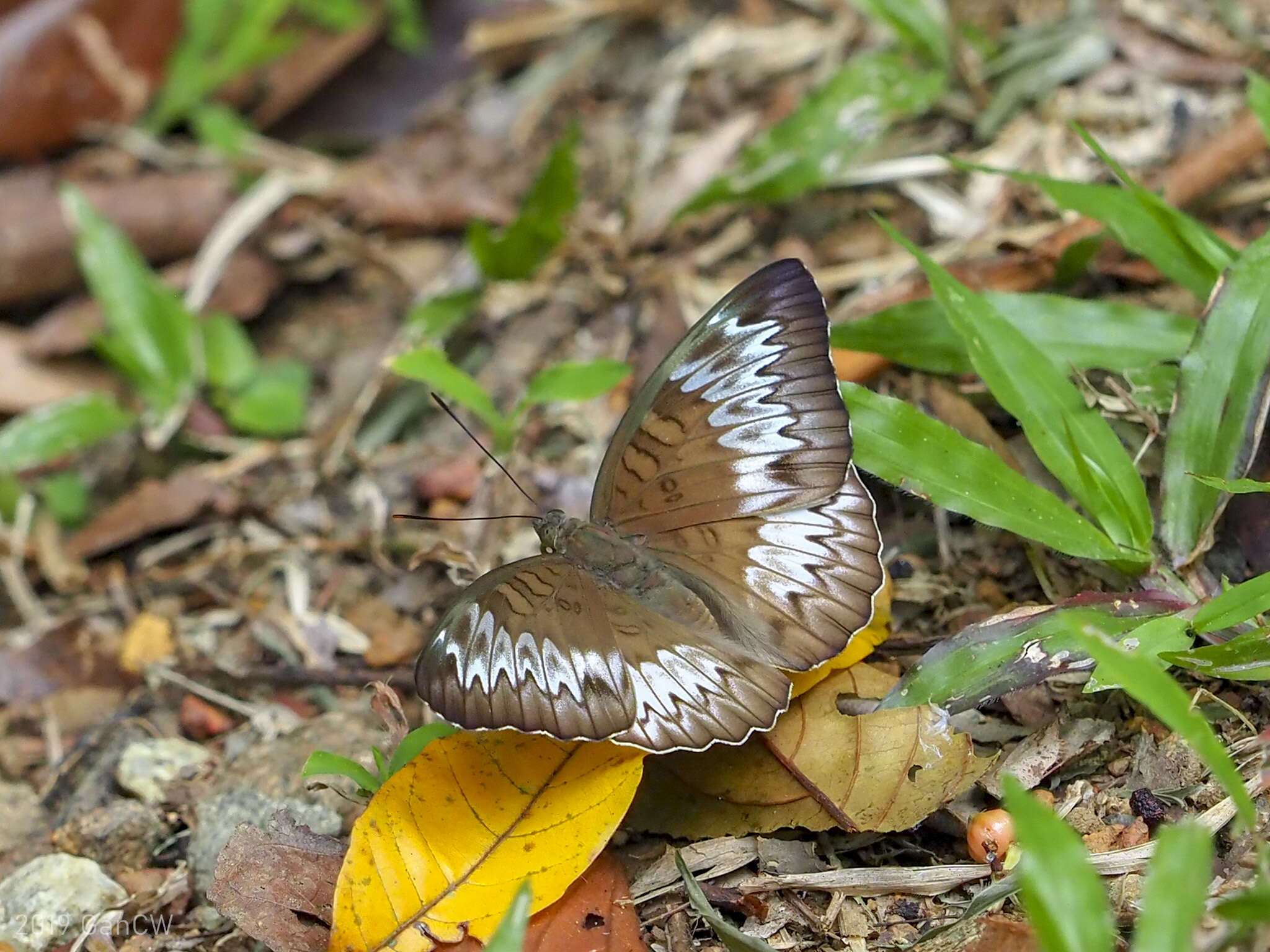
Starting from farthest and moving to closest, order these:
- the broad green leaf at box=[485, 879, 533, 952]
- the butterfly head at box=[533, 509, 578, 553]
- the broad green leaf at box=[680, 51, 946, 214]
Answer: the broad green leaf at box=[680, 51, 946, 214]
the butterfly head at box=[533, 509, 578, 553]
the broad green leaf at box=[485, 879, 533, 952]

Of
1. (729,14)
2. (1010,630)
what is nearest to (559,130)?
(729,14)

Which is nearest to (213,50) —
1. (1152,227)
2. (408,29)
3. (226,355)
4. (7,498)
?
(408,29)

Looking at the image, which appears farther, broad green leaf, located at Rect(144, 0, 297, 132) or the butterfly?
broad green leaf, located at Rect(144, 0, 297, 132)

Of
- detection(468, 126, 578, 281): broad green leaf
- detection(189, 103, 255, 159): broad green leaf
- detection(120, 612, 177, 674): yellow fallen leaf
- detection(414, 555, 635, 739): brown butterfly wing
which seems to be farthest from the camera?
detection(189, 103, 255, 159): broad green leaf

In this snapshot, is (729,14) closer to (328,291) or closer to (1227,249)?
(328,291)

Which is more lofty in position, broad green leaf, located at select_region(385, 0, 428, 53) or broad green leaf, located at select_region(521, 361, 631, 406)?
broad green leaf, located at select_region(385, 0, 428, 53)

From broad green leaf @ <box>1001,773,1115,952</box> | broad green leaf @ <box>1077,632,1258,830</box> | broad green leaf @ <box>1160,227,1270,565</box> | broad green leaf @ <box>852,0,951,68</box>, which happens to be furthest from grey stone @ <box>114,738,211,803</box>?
broad green leaf @ <box>852,0,951,68</box>

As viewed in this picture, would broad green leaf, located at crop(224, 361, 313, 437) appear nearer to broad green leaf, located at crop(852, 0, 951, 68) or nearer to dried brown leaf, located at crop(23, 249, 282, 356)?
dried brown leaf, located at crop(23, 249, 282, 356)
